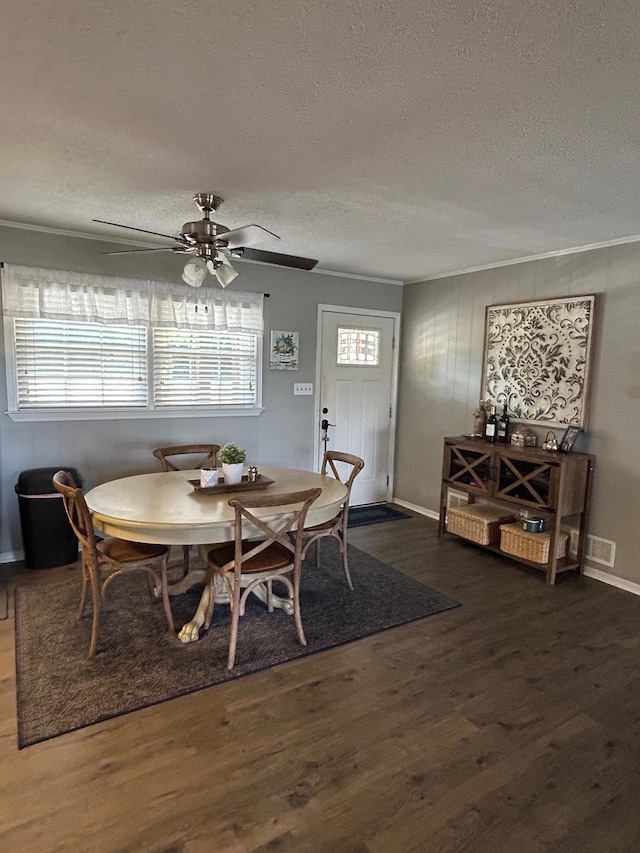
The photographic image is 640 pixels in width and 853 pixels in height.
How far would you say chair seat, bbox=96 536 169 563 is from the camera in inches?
108

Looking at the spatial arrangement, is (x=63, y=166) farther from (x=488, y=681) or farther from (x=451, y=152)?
(x=488, y=681)

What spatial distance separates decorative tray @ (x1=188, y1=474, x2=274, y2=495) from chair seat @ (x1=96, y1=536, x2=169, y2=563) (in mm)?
380

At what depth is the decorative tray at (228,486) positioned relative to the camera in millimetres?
2986

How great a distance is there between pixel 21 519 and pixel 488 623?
323 cm

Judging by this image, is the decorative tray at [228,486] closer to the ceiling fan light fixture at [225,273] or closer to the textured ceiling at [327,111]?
the ceiling fan light fixture at [225,273]

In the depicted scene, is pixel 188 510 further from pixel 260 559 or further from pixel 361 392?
pixel 361 392

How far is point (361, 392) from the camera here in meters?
5.37

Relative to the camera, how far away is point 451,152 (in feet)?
7.31

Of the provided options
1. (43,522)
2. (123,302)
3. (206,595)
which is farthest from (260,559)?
(123,302)

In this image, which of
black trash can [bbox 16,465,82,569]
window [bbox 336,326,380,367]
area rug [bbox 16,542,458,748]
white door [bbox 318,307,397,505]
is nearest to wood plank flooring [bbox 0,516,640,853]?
area rug [bbox 16,542,458,748]

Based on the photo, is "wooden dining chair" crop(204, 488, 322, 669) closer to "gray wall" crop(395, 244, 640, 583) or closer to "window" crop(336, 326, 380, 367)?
"gray wall" crop(395, 244, 640, 583)

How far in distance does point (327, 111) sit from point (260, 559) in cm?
211

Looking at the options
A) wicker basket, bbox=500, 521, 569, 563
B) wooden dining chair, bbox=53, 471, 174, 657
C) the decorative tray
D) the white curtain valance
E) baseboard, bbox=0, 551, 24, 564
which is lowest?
baseboard, bbox=0, 551, 24, 564

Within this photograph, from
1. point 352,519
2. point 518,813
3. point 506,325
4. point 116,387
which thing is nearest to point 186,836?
point 518,813
